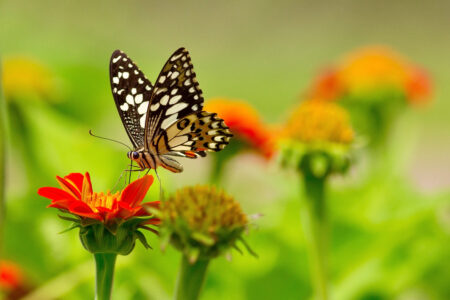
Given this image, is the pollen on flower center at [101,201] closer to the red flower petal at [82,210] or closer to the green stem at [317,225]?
the red flower petal at [82,210]

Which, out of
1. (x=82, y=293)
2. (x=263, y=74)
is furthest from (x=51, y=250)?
(x=263, y=74)

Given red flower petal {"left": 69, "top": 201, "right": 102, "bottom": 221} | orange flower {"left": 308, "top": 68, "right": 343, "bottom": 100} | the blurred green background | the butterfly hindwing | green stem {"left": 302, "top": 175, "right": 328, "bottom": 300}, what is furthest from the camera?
orange flower {"left": 308, "top": 68, "right": 343, "bottom": 100}

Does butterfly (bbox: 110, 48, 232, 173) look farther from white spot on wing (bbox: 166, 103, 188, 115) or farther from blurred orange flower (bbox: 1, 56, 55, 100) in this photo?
blurred orange flower (bbox: 1, 56, 55, 100)

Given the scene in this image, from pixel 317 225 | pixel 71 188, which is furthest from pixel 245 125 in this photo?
A: pixel 71 188

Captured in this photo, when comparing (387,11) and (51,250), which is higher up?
(51,250)

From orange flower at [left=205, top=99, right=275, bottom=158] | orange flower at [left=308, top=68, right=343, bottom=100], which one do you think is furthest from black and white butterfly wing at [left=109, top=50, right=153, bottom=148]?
orange flower at [left=308, top=68, right=343, bottom=100]

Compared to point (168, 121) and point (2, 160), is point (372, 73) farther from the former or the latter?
point (2, 160)

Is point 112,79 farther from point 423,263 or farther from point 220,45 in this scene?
point 220,45
